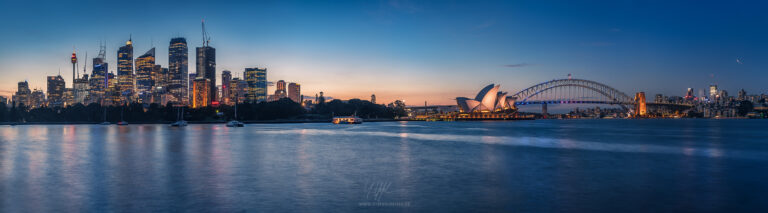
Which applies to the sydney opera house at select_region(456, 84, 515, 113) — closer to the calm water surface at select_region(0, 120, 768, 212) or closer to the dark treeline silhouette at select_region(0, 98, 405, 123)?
the dark treeline silhouette at select_region(0, 98, 405, 123)

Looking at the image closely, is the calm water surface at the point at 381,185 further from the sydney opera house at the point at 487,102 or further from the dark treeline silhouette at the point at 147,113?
the sydney opera house at the point at 487,102

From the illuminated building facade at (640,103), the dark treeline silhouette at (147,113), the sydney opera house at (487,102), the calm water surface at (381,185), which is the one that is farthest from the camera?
the illuminated building facade at (640,103)

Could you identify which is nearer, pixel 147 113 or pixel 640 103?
pixel 147 113

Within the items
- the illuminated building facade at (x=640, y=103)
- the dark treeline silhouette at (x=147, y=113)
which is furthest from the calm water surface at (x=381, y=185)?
the illuminated building facade at (x=640, y=103)

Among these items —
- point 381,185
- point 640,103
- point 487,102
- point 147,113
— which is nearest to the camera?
point 381,185

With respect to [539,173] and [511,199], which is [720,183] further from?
[511,199]

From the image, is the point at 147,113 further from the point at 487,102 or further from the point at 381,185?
the point at 381,185

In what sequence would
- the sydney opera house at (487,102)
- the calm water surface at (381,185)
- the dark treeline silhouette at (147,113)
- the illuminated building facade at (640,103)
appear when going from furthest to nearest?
the illuminated building facade at (640,103) → the sydney opera house at (487,102) → the dark treeline silhouette at (147,113) → the calm water surface at (381,185)

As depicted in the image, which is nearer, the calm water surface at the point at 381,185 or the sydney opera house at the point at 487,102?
the calm water surface at the point at 381,185

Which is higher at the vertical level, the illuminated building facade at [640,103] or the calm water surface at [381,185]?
the illuminated building facade at [640,103]

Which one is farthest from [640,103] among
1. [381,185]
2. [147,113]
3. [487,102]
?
[381,185]

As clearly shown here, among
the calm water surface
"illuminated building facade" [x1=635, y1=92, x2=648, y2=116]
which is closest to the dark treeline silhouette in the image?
the calm water surface
